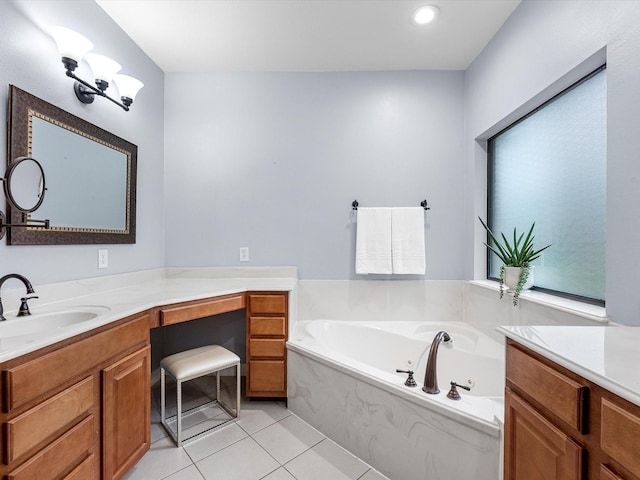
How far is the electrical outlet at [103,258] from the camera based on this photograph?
5.71 ft

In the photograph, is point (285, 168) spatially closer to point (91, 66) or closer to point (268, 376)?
point (91, 66)

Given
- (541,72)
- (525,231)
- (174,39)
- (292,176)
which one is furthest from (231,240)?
(541,72)

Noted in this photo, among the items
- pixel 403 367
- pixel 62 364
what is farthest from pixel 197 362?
pixel 403 367

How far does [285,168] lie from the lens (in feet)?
7.87

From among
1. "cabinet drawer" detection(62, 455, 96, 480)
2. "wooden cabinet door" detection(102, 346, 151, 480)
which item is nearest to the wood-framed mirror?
"wooden cabinet door" detection(102, 346, 151, 480)

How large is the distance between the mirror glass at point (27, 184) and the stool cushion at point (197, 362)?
107 centimetres

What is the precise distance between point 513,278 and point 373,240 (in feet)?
3.22

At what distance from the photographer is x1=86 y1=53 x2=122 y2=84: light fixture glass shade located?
5.10ft

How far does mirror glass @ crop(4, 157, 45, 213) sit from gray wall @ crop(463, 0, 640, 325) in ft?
7.90

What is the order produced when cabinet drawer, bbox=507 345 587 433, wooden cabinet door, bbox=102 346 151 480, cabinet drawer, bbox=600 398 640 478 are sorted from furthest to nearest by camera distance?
1. wooden cabinet door, bbox=102 346 151 480
2. cabinet drawer, bbox=507 345 587 433
3. cabinet drawer, bbox=600 398 640 478

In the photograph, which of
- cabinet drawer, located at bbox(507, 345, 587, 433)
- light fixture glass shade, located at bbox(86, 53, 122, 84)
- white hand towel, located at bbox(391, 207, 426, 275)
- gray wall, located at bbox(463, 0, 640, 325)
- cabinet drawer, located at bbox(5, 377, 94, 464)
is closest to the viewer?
cabinet drawer, located at bbox(507, 345, 587, 433)

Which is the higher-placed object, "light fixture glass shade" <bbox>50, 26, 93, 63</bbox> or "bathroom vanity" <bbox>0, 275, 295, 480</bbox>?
"light fixture glass shade" <bbox>50, 26, 93, 63</bbox>

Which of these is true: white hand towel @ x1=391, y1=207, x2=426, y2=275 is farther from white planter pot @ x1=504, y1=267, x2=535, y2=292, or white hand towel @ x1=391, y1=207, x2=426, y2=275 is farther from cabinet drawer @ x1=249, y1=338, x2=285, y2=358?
cabinet drawer @ x1=249, y1=338, x2=285, y2=358

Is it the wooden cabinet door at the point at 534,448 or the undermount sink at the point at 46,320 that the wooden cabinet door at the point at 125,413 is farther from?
the wooden cabinet door at the point at 534,448
